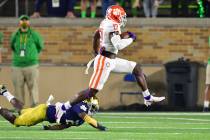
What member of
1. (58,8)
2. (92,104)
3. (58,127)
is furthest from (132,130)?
(58,8)

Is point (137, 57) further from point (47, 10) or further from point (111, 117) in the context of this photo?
point (111, 117)

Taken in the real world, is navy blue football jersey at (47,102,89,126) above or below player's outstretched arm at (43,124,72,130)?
above

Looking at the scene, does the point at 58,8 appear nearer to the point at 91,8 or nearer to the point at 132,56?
the point at 91,8

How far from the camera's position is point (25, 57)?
2241 centimetres

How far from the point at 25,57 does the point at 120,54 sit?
2.96m

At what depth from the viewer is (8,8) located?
2511 cm

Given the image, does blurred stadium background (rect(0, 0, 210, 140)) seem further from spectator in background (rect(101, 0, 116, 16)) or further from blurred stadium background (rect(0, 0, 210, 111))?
spectator in background (rect(101, 0, 116, 16))

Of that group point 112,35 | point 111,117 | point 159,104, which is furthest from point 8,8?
point 112,35

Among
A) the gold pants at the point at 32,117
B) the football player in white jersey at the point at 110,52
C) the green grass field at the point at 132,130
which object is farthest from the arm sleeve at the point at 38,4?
the gold pants at the point at 32,117

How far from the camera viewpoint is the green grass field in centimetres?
1491

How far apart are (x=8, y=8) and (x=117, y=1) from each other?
100 inches

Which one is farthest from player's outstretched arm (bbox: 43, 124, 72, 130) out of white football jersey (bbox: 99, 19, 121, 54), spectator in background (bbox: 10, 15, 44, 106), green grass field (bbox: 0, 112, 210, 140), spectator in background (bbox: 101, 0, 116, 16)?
spectator in background (bbox: 101, 0, 116, 16)

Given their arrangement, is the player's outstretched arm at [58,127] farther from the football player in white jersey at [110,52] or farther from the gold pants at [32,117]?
the football player in white jersey at [110,52]

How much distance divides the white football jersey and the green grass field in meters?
1.21
